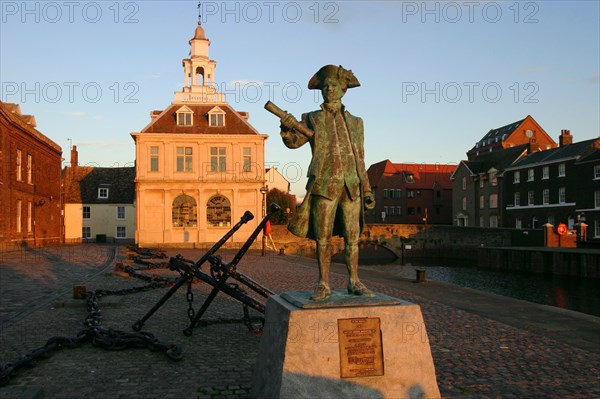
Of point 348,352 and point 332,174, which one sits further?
point 332,174

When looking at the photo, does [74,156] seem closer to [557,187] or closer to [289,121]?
[557,187]

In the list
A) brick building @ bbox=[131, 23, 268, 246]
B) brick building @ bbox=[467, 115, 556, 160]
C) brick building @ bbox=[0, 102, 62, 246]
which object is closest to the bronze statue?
brick building @ bbox=[0, 102, 62, 246]

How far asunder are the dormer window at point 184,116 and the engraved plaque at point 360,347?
122 ft

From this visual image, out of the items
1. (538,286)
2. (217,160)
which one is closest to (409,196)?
(217,160)

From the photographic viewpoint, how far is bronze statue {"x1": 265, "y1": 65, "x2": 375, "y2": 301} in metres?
5.42

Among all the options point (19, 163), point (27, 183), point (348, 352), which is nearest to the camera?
point (348, 352)

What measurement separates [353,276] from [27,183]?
37.4 m

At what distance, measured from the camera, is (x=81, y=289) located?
11656mm

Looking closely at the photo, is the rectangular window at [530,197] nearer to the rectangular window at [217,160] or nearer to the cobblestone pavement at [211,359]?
the rectangular window at [217,160]

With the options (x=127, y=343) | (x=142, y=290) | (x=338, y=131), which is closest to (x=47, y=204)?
(x=142, y=290)

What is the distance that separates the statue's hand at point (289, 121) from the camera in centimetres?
542

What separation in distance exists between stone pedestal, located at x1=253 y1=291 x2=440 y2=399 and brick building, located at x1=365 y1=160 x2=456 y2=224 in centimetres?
7306

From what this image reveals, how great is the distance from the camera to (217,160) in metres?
40.1

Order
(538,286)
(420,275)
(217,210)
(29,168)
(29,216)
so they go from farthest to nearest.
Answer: (217,210) → (29,168) → (29,216) → (538,286) → (420,275)
